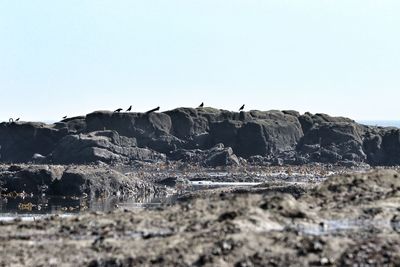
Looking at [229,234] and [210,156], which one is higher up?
[210,156]

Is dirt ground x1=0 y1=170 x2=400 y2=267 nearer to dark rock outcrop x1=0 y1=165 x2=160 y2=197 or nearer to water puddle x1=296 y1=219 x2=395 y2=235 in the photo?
water puddle x1=296 y1=219 x2=395 y2=235

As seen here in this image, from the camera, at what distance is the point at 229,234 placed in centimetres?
1731

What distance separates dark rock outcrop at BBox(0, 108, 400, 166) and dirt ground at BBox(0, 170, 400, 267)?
62.1 m

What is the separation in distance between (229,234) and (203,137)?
74.1m

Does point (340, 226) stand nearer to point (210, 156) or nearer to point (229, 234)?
point (229, 234)

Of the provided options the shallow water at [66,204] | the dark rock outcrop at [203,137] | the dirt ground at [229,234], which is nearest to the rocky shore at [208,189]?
the dirt ground at [229,234]

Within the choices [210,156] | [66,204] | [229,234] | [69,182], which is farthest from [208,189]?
[210,156]

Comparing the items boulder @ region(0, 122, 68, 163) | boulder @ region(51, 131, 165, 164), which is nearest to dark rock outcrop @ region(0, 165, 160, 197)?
boulder @ region(51, 131, 165, 164)

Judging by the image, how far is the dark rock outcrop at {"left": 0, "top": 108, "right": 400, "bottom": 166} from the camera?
8550 centimetres

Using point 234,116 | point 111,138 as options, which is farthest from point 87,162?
point 234,116

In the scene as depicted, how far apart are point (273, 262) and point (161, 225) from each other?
2.78 metres

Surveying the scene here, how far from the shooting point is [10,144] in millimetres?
92625

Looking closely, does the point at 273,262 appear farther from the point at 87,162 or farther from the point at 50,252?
the point at 87,162

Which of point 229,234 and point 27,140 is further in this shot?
point 27,140
